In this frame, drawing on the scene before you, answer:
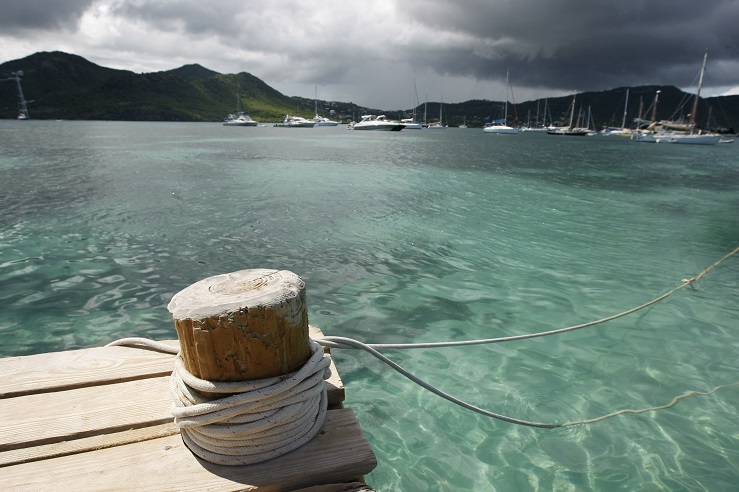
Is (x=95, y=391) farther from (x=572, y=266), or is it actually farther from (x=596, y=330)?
(x=572, y=266)

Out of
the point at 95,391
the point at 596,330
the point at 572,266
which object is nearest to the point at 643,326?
the point at 596,330

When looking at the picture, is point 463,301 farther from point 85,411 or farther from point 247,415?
point 85,411

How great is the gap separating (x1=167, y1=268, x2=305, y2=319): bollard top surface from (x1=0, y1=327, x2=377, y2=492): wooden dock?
0.84 metres

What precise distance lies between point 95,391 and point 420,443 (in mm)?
3116

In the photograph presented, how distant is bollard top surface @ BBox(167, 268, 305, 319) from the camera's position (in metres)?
1.91

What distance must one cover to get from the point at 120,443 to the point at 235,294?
3.83ft

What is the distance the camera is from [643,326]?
6.75 meters

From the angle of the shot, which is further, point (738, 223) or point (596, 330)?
point (738, 223)

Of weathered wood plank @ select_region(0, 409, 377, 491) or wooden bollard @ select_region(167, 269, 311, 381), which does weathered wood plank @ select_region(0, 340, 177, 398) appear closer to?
weathered wood plank @ select_region(0, 409, 377, 491)

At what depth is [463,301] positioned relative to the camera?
A: 7590 millimetres

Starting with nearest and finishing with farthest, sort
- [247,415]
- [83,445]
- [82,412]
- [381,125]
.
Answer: [247,415], [83,445], [82,412], [381,125]

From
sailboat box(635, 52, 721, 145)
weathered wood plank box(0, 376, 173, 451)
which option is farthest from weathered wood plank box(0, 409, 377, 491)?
sailboat box(635, 52, 721, 145)

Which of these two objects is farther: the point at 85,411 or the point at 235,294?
the point at 85,411

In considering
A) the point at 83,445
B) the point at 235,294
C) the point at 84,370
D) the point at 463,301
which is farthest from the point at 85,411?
the point at 463,301
